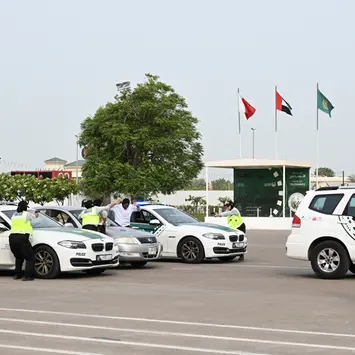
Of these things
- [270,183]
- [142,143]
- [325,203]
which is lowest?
[325,203]

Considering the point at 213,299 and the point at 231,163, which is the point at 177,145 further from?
the point at 213,299

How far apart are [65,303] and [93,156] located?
49374 mm

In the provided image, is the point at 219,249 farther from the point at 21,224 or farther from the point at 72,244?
the point at 21,224

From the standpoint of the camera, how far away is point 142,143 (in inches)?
2327

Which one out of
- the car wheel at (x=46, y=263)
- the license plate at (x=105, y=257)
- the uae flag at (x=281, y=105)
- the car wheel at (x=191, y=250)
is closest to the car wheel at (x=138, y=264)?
the car wheel at (x=191, y=250)

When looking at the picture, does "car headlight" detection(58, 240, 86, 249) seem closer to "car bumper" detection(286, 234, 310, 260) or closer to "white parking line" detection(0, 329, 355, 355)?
"car bumper" detection(286, 234, 310, 260)

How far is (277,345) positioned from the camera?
8398 mm

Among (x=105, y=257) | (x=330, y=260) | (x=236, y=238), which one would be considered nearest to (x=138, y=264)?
(x=236, y=238)

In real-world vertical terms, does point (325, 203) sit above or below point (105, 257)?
above

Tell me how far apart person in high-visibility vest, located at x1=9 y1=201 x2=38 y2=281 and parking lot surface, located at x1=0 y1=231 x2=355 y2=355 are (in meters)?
0.36

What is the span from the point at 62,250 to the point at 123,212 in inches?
195

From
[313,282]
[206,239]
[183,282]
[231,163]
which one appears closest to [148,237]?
[206,239]

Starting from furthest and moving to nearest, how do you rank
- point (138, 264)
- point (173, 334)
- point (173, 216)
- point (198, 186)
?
point (198, 186) < point (173, 216) < point (138, 264) < point (173, 334)

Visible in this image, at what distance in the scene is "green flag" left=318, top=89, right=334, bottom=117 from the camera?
4604 centimetres
